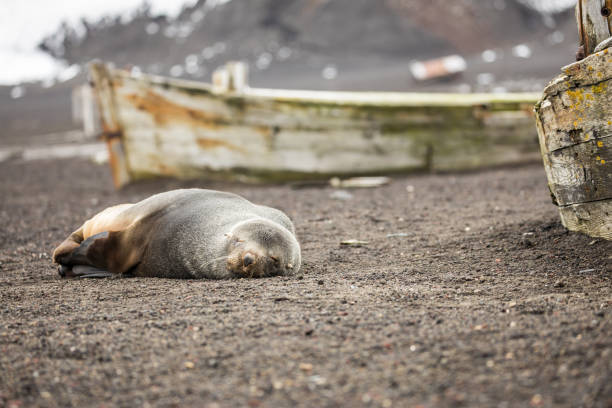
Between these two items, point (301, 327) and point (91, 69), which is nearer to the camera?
point (301, 327)

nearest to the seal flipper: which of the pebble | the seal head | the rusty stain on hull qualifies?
the seal head

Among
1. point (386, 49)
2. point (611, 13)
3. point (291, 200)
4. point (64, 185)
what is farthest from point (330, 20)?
point (611, 13)

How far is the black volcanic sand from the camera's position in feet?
7.25

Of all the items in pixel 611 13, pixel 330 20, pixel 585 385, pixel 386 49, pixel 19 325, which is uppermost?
pixel 330 20

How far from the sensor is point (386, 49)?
27578 millimetres

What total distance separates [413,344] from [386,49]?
26.3 meters

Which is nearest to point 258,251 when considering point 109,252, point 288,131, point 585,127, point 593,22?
point 109,252

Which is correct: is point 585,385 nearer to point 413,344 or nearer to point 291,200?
point 413,344

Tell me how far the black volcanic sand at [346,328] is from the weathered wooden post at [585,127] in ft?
0.79

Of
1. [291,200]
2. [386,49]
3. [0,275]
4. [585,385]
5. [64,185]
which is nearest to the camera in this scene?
[585,385]

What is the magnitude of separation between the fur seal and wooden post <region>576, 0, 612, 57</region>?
2187mm

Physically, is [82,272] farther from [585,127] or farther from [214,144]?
[214,144]

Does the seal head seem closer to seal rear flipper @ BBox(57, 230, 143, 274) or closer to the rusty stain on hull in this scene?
seal rear flipper @ BBox(57, 230, 143, 274)

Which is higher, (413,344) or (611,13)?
(611,13)
